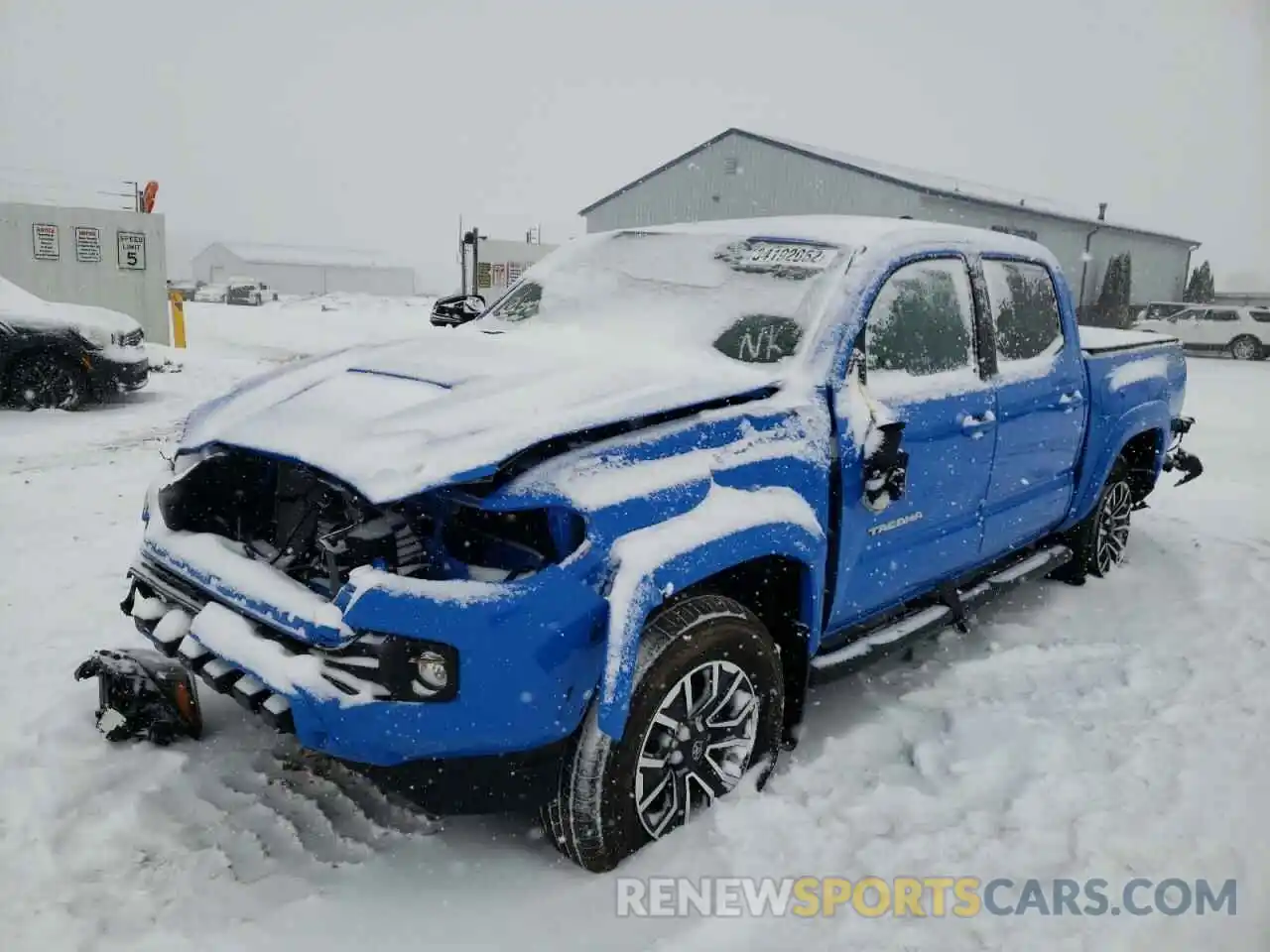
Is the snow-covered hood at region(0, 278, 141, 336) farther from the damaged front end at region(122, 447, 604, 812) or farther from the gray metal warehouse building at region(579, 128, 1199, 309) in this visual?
the gray metal warehouse building at region(579, 128, 1199, 309)

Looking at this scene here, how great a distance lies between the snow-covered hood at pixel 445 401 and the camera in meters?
2.32

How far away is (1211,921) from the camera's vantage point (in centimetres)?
247

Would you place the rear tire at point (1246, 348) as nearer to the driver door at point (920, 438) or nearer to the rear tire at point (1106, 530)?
the rear tire at point (1106, 530)

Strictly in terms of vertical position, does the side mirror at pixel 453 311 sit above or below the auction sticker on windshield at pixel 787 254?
below

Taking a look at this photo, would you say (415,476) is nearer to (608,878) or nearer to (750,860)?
(608,878)

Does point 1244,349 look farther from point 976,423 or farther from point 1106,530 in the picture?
point 976,423

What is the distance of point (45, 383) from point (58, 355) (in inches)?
12.4

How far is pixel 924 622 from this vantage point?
346 centimetres

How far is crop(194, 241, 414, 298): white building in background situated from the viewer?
261 feet

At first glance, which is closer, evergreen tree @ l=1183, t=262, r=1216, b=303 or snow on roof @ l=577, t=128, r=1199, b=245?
snow on roof @ l=577, t=128, r=1199, b=245

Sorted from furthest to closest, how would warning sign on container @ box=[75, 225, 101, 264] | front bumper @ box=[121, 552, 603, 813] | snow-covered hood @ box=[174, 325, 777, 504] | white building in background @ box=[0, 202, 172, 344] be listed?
warning sign on container @ box=[75, 225, 101, 264], white building in background @ box=[0, 202, 172, 344], snow-covered hood @ box=[174, 325, 777, 504], front bumper @ box=[121, 552, 603, 813]

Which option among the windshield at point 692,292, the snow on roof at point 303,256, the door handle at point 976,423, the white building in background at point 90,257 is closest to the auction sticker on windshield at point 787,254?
the windshield at point 692,292

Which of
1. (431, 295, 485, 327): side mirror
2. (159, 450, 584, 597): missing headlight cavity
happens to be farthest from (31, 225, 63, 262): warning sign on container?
(159, 450, 584, 597): missing headlight cavity

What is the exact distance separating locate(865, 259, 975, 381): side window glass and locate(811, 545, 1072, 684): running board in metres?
0.92
